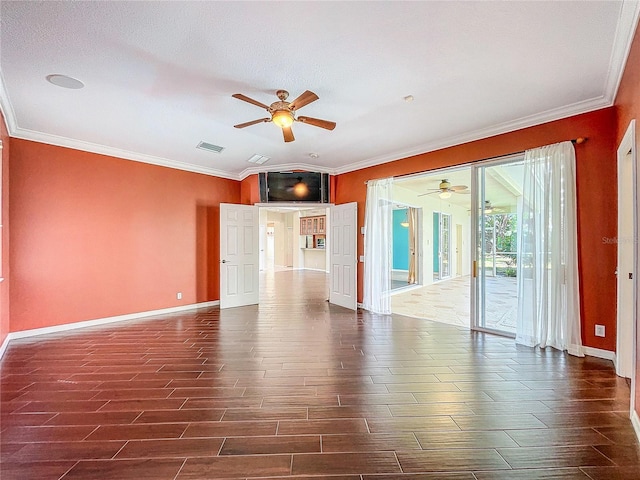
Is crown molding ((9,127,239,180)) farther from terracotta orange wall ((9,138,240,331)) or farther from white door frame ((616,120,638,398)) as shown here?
white door frame ((616,120,638,398))

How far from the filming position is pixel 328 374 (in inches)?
114

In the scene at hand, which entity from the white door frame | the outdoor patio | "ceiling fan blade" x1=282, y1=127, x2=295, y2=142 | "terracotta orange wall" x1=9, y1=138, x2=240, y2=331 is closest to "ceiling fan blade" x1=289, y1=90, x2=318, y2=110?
"ceiling fan blade" x1=282, y1=127, x2=295, y2=142

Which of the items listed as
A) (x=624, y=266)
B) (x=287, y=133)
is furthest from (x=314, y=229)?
(x=624, y=266)

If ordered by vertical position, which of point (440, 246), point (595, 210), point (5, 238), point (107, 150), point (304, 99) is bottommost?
point (440, 246)

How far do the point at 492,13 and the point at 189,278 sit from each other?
5817mm

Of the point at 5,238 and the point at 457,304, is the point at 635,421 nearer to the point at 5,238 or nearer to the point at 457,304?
the point at 457,304

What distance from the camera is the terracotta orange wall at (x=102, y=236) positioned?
4094 millimetres

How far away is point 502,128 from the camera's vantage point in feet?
13.2

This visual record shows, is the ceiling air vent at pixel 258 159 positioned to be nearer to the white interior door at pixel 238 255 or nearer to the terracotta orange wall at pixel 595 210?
the white interior door at pixel 238 255

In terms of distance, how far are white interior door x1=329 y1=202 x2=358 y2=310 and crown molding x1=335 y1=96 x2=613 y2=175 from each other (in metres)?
1.09

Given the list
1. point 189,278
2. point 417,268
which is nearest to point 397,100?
point 189,278

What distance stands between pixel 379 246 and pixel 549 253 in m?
2.55

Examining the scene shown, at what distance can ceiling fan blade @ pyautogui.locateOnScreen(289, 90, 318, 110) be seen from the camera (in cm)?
274

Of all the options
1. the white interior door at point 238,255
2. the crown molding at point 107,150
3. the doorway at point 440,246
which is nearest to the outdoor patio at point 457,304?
the doorway at point 440,246
